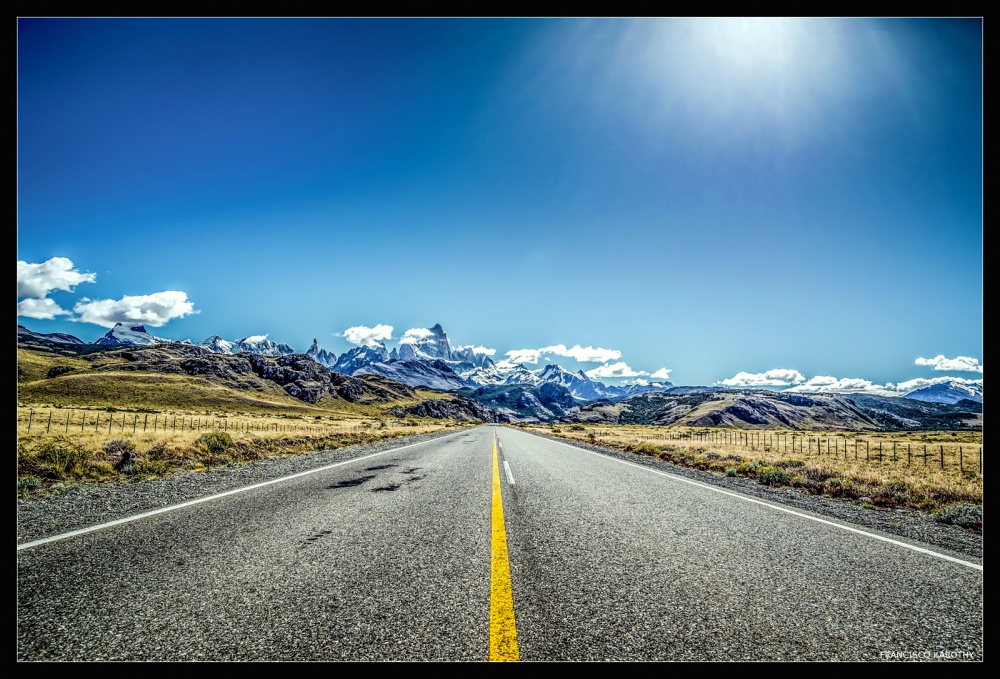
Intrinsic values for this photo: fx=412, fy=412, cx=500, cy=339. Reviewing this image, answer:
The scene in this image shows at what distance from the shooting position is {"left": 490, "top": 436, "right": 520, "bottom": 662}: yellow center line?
2775 mm

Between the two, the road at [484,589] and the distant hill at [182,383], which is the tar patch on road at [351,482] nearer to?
the road at [484,589]

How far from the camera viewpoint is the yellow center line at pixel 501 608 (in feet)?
9.10

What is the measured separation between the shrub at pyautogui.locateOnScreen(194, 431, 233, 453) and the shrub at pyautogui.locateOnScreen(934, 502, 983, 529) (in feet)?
64.5

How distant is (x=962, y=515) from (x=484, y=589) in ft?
31.6

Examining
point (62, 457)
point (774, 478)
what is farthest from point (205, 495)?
point (774, 478)

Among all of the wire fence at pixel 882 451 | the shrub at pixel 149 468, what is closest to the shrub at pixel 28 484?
the shrub at pixel 149 468

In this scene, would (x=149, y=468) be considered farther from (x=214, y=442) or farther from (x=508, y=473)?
(x=508, y=473)

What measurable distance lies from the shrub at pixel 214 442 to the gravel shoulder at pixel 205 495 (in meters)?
3.68

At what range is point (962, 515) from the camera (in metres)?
7.68

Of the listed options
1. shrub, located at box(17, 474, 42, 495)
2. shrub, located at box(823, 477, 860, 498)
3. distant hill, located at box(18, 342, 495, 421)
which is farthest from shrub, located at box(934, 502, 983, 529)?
distant hill, located at box(18, 342, 495, 421)

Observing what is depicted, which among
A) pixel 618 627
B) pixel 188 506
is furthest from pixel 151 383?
pixel 618 627

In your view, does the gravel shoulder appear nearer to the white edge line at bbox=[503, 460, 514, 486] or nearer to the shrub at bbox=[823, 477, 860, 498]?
the shrub at bbox=[823, 477, 860, 498]
